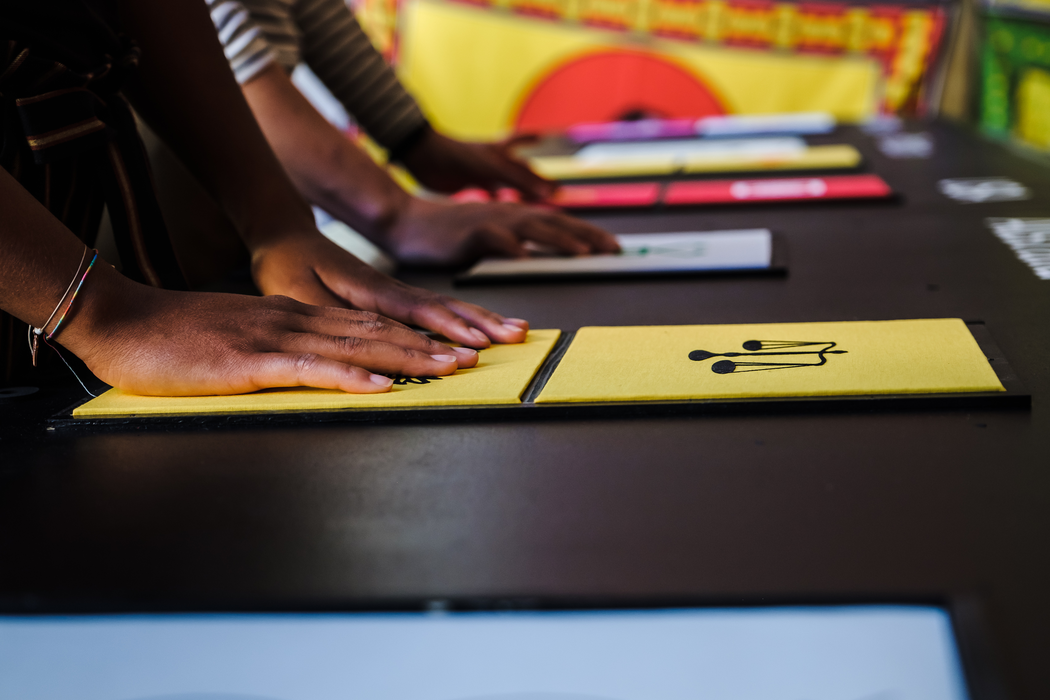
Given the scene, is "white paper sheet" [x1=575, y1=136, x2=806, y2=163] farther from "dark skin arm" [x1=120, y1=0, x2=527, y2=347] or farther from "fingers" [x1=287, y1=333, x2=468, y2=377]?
"fingers" [x1=287, y1=333, x2=468, y2=377]

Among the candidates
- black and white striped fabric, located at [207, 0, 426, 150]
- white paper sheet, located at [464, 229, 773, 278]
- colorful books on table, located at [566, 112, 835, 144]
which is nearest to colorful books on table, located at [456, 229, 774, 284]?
white paper sheet, located at [464, 229, 773, 278]

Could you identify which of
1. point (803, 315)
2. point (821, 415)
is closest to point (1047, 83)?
point (803, 315)

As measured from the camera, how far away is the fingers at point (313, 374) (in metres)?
0.57

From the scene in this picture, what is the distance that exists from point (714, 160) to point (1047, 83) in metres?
1.31

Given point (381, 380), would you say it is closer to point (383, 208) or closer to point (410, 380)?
point (410, 380)

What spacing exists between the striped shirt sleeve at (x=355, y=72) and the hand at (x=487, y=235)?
1.47ft

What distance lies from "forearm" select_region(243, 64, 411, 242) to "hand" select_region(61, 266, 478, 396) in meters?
0.45

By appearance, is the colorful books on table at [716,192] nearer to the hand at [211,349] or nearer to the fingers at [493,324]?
the fingers at [493,324]

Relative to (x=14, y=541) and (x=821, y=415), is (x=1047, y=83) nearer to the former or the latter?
(x=821, y=415)

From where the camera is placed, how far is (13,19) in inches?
24.7

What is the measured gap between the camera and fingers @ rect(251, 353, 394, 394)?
1.87ft

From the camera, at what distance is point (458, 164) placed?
1396 millimetres

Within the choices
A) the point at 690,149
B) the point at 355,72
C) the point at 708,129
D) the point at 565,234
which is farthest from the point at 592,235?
the point at 708,129

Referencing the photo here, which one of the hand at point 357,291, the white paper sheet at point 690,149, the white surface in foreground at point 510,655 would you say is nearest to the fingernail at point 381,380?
the hand at point 357,291
